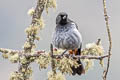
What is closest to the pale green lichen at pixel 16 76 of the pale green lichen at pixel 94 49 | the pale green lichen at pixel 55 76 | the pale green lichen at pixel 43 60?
the pale green lichen at pixel 43 60

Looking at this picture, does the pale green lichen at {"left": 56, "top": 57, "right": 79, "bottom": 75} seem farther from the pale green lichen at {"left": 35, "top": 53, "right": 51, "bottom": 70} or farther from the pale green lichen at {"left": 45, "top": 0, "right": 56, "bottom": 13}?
the pale green lichen at {"left": 45, "top": 0, "right": 56, "bottom": 13}

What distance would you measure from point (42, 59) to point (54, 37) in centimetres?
174

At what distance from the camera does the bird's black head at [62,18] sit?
6.58 m

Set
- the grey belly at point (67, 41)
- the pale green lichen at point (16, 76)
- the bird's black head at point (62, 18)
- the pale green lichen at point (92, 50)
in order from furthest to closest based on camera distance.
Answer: the grey belly at point (67, 41) → the bird's black head at point (62, 18) → the pale green lichen at point (92, 50) → the pale green lichen at point (16, 76)

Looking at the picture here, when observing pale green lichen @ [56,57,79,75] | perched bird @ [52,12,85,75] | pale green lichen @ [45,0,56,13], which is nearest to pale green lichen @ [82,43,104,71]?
pale green lichen @ [56,57,79,75]

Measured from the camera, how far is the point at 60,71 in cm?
533

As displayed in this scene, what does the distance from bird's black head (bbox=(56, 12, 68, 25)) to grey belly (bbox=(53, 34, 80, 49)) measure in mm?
191

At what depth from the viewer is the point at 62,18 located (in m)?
6.69

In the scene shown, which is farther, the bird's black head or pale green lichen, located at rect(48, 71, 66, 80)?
the bird's black head

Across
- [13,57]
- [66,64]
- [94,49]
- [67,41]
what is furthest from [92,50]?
[67,41]

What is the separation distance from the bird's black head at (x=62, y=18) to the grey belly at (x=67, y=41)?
0.63ft

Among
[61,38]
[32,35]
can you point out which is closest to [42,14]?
[32,35]

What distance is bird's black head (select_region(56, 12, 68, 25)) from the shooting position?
6.58 metres

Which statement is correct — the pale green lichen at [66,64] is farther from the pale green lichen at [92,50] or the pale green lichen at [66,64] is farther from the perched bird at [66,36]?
the perched bird at [66,36]
